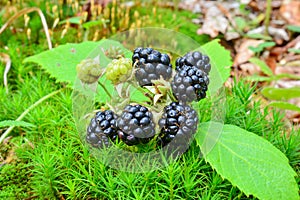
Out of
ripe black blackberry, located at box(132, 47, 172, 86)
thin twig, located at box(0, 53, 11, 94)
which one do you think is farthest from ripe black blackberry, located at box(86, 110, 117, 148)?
thin twig, located at box(0, 53, 11, 94)

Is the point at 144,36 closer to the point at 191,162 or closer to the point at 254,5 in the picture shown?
the point at 191,162

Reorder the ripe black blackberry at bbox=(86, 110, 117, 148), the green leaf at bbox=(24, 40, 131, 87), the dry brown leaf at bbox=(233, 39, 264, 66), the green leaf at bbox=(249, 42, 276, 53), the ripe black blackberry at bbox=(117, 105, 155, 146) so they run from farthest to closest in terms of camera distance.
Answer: the dry brown leaf at bbox=(233, 39, 264, 66) → the green leaf at bbox=(249, 42, 276, 53) → the green leaf at bbox=(24, 40, 131, 87) → the ripe black blackberry at bbox=(86, 110, 117, 148) → the ripe black blackberry at bbox=(117, 105, 155, 146)

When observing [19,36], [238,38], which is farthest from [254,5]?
[19,36]

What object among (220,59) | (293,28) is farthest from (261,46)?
(220,59)

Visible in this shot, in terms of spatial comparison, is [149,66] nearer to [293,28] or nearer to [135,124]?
[135,124]

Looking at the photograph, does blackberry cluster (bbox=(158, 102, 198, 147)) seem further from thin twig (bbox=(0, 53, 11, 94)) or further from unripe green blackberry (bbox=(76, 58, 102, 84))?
thin twig (bbox=(0, 53, 11, 94))

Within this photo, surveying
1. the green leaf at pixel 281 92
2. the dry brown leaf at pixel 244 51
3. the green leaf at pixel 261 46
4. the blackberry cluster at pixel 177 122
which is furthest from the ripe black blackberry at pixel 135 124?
the dry brown leaf at pixel 244 51

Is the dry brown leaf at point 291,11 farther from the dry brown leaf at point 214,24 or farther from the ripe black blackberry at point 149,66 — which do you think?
the ripe black blackberry at point 149,66
